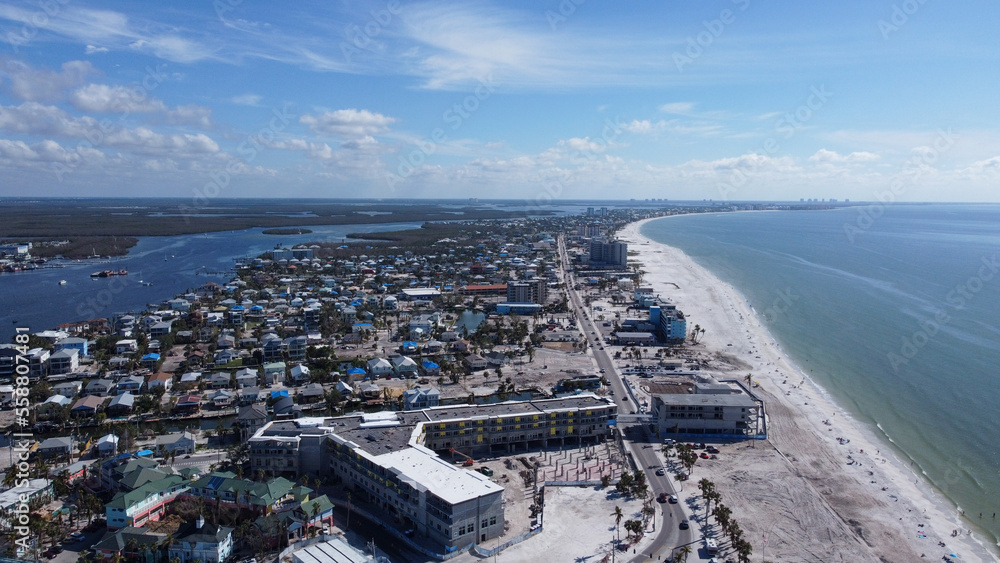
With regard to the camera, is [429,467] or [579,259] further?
[579,259]

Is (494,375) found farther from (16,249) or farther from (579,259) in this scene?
(16,249)

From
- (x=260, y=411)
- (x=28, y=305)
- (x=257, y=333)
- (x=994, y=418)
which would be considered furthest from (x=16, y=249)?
(x=994, y=418)

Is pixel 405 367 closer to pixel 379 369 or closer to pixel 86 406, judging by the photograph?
pixel 379 369

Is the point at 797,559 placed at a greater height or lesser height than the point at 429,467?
lesser

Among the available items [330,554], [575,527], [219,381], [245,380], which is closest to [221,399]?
[245,380]

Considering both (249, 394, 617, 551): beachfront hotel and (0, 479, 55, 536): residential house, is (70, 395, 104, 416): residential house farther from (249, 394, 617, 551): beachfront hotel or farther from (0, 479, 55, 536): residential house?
(249, 394, 617, 551): beachfront hotel

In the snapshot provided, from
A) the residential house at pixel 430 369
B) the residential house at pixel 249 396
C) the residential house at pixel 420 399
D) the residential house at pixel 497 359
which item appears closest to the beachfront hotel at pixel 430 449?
the residential house at pixel 420 399
